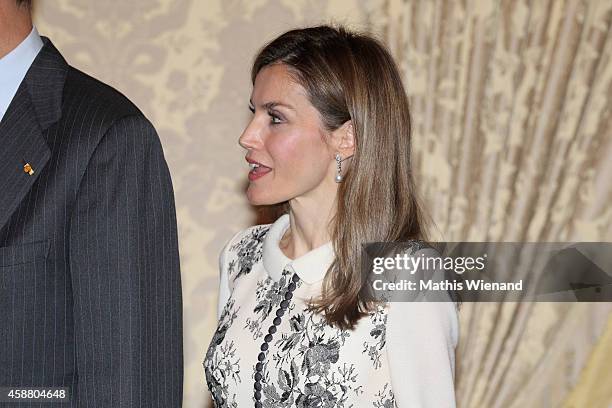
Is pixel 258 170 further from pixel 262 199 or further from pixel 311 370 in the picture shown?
pixel 311 370

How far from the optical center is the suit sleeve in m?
1.46

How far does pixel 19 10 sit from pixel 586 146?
2760mm

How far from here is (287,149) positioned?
216cm

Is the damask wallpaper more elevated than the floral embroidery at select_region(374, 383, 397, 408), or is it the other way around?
the damask wallpaper


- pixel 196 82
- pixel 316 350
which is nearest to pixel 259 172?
pixel 316 350

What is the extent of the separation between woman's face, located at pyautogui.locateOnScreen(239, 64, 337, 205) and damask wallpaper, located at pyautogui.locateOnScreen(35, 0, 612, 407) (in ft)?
5.58

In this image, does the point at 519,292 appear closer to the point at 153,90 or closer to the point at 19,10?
the point at 153,90

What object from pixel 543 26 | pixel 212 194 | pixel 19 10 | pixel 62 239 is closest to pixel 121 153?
pixel 62 239

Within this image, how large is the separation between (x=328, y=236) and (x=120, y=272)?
0.81 meters

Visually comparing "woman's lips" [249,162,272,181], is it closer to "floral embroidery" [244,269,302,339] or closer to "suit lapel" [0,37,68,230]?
"floral embroidery" [244,269,302,339]

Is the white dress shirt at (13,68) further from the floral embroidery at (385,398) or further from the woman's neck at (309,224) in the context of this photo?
the floral embroidery at (385,398)

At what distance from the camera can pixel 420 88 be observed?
386 centimetres

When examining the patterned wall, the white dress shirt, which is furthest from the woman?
the patterned wall

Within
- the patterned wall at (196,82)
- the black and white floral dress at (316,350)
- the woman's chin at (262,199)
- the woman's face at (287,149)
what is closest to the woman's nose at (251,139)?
the woman's face at (287,149)
